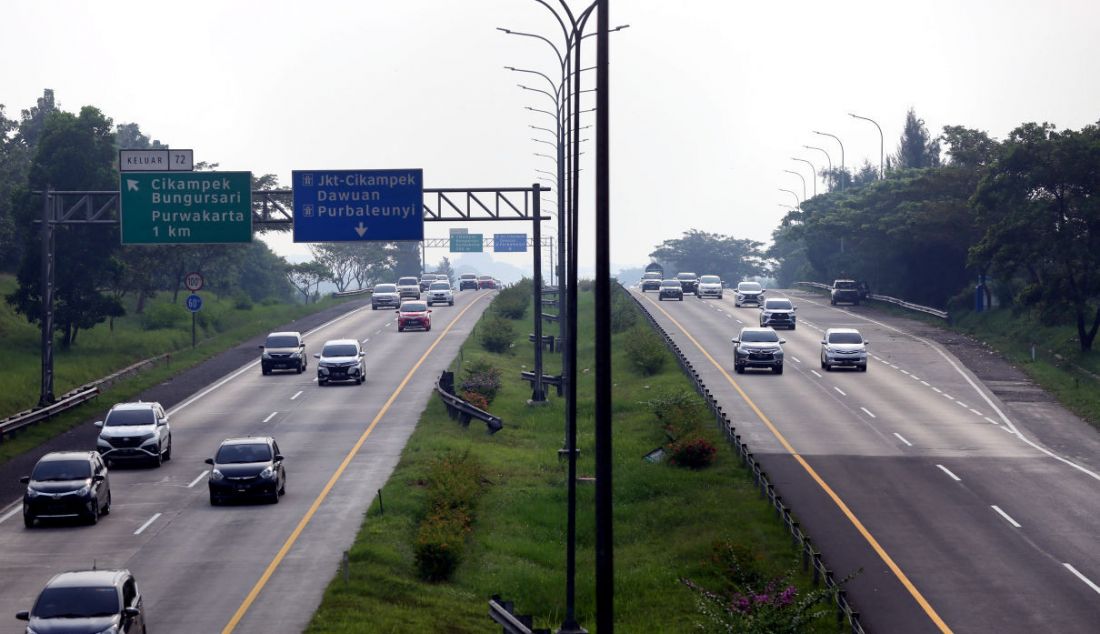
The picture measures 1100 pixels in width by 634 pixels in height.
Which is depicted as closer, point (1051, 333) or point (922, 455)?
point (922, 455)

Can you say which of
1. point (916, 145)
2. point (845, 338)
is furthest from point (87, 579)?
point (916, 145)

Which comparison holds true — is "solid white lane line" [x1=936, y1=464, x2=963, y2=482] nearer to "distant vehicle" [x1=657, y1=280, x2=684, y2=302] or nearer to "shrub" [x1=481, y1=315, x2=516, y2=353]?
"shrub" [x1=481, y1=315, x2=516, y2=353]

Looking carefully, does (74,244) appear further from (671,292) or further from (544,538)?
(671,292)

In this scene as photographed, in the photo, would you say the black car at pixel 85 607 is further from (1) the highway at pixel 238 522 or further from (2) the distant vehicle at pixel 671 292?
(2) the distant vehicle at pixel 671 292

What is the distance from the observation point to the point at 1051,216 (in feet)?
211

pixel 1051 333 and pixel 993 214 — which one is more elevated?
pixel 993 214

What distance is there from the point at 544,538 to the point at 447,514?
112 inches

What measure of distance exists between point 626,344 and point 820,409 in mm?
20936

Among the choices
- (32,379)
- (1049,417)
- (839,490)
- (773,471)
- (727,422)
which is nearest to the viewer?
(839,490)

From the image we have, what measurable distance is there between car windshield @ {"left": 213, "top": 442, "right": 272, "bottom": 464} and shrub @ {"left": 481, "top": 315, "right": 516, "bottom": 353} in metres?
42.4

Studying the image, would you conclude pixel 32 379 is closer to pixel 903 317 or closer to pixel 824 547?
pixel 824 547

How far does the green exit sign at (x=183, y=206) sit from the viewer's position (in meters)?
49.1

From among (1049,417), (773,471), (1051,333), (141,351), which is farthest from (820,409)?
(141,351)

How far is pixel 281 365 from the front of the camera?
207ft
